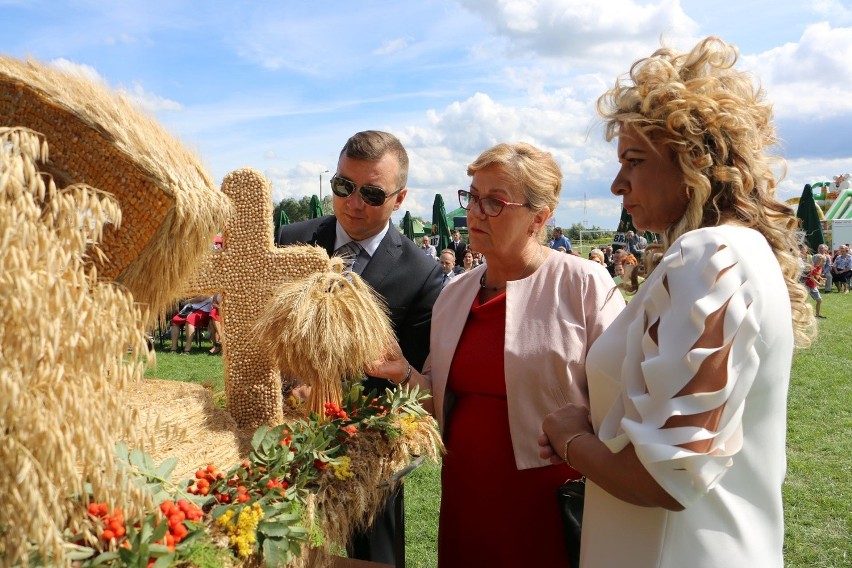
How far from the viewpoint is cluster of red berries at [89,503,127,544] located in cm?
142

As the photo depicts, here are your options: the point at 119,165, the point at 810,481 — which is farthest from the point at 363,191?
the point at 810,481

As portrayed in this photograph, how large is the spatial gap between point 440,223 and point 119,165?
79.6ft

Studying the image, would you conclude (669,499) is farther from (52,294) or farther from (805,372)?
(805,372)

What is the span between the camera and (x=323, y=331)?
2256 millimetres

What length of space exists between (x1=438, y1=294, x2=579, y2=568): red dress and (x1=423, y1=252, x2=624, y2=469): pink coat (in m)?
0.05

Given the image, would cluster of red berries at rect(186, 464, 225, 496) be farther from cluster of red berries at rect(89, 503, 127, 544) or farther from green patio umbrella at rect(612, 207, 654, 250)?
green patio umbrella at rect(612, 207, 654, 250)

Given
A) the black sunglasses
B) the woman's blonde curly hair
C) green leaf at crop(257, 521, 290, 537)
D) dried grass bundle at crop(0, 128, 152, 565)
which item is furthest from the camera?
the black sunglasses

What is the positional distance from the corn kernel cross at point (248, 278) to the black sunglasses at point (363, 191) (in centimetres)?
30

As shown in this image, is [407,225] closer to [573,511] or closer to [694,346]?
[573,511]

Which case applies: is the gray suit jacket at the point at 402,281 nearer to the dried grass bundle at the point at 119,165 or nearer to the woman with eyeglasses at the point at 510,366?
the woman with eyeglasses at the point at 510,366

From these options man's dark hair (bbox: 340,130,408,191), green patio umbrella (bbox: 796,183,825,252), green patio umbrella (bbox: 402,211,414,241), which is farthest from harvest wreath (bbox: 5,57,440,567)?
green patio umbrella (bbox: 796,183,825,252)

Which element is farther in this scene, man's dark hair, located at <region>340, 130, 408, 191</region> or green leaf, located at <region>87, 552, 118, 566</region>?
man's dark hair, located at <region>340, 130, 408, 191</region>

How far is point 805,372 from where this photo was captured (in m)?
10.6

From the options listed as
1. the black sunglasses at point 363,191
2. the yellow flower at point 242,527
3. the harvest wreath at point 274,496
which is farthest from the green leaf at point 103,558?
the black sunglasses at point 363,191
